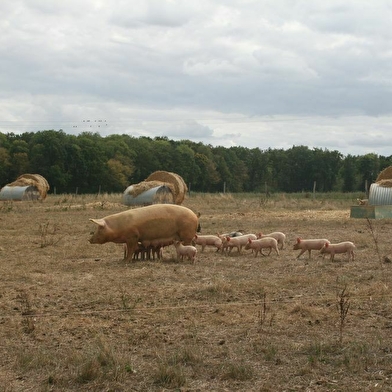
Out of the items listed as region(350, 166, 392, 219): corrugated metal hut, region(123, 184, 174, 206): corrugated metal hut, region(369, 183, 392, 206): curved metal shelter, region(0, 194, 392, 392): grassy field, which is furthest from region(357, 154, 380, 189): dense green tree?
region(0, 194, 392, 392): grassy field

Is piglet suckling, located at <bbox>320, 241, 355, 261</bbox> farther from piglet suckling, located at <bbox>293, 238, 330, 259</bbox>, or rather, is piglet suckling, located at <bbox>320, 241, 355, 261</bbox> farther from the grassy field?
piglet suckling, located at <bbox>293, 238, 330, 259</bbox>

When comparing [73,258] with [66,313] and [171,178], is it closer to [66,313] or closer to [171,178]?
[66,313]

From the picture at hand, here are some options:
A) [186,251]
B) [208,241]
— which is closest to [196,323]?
[186,251]

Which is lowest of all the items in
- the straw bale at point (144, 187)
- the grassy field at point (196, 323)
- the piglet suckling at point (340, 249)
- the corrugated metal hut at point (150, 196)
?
the grassy field at point (196, 323)

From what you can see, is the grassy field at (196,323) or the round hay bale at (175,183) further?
the round hay bale at (175,183)

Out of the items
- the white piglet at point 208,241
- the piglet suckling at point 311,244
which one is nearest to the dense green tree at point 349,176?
the white piglet at point 208,241

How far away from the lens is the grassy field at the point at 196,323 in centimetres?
571

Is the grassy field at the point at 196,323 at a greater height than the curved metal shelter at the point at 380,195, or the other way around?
the curved metal shelter at the point at 380,195

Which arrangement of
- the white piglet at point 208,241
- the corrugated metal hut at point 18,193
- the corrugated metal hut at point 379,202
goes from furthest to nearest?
the corrugated metal hut at point 18,193 → the corrugated metal hut at point 379,202 → the white piglet at point 208,241

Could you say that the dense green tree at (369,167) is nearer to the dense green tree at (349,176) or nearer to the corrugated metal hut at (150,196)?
the dense green tree at (349,176)

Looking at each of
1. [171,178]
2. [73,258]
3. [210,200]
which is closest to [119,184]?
[210,200]

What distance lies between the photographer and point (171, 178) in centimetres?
3256

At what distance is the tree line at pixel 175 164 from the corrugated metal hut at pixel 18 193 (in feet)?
53.9

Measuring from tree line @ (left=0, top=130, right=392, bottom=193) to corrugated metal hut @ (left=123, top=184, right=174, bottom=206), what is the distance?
24081 mm
